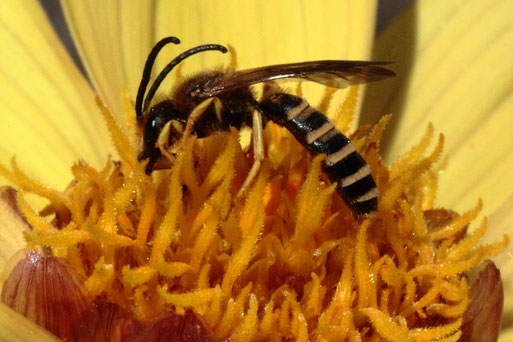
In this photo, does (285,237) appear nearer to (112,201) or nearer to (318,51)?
(112,201)

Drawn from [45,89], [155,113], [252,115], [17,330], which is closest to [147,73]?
[155,113]

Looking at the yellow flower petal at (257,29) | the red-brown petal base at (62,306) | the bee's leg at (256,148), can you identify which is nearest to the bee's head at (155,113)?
the bee's leg at (256,148)

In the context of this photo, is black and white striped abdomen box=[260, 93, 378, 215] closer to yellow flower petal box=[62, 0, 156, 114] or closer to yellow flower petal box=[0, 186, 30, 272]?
yellow flower petal box=[0, 186, 30, 272]

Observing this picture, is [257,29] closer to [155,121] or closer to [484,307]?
[155,121]

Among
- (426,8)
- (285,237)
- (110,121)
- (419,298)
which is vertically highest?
(426,8)

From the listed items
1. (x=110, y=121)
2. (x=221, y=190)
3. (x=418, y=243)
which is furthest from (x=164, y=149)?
(x=418, y=243)

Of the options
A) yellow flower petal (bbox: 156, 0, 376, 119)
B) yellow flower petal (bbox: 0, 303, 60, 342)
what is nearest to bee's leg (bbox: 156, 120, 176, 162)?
yellow flower petal (bbox: 0, 303, 60, 342)
